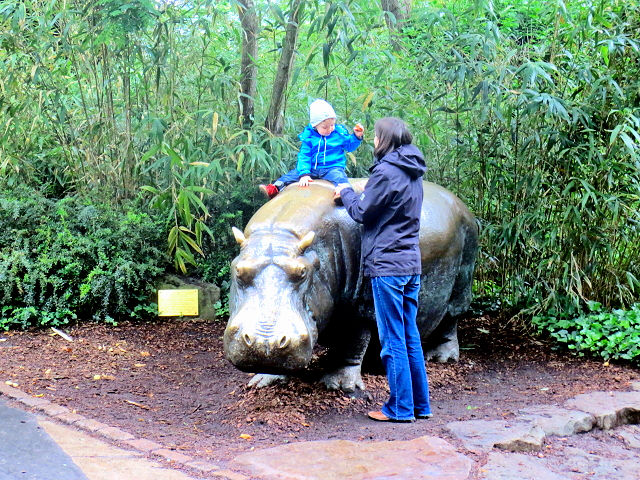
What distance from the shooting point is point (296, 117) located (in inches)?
293

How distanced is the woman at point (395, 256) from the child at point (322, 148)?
46 centimetres

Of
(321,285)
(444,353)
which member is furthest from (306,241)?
(444,353)

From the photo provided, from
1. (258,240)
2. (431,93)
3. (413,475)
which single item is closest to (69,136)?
(431,93)

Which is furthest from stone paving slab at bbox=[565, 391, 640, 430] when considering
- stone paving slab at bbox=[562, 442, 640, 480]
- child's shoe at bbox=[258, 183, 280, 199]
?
child's shoe at bbox=[258, 183, 280, 199]

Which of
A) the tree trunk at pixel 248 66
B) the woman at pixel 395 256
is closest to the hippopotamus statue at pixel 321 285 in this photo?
the woman at pixel 395 256

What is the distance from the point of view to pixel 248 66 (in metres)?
6.65

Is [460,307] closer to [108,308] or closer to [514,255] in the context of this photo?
[514,255]

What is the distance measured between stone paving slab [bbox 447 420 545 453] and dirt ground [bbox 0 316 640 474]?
0.11 m

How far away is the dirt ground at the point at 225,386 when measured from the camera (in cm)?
402

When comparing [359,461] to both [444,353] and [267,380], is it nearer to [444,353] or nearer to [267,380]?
[267,380]

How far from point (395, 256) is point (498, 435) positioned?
1051mm

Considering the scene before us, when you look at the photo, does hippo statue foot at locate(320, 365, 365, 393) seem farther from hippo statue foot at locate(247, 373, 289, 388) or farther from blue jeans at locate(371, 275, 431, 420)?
blue jeans at locate(371, 275, 431, 420)

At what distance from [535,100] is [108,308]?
3921mm

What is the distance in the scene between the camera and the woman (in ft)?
13.3
